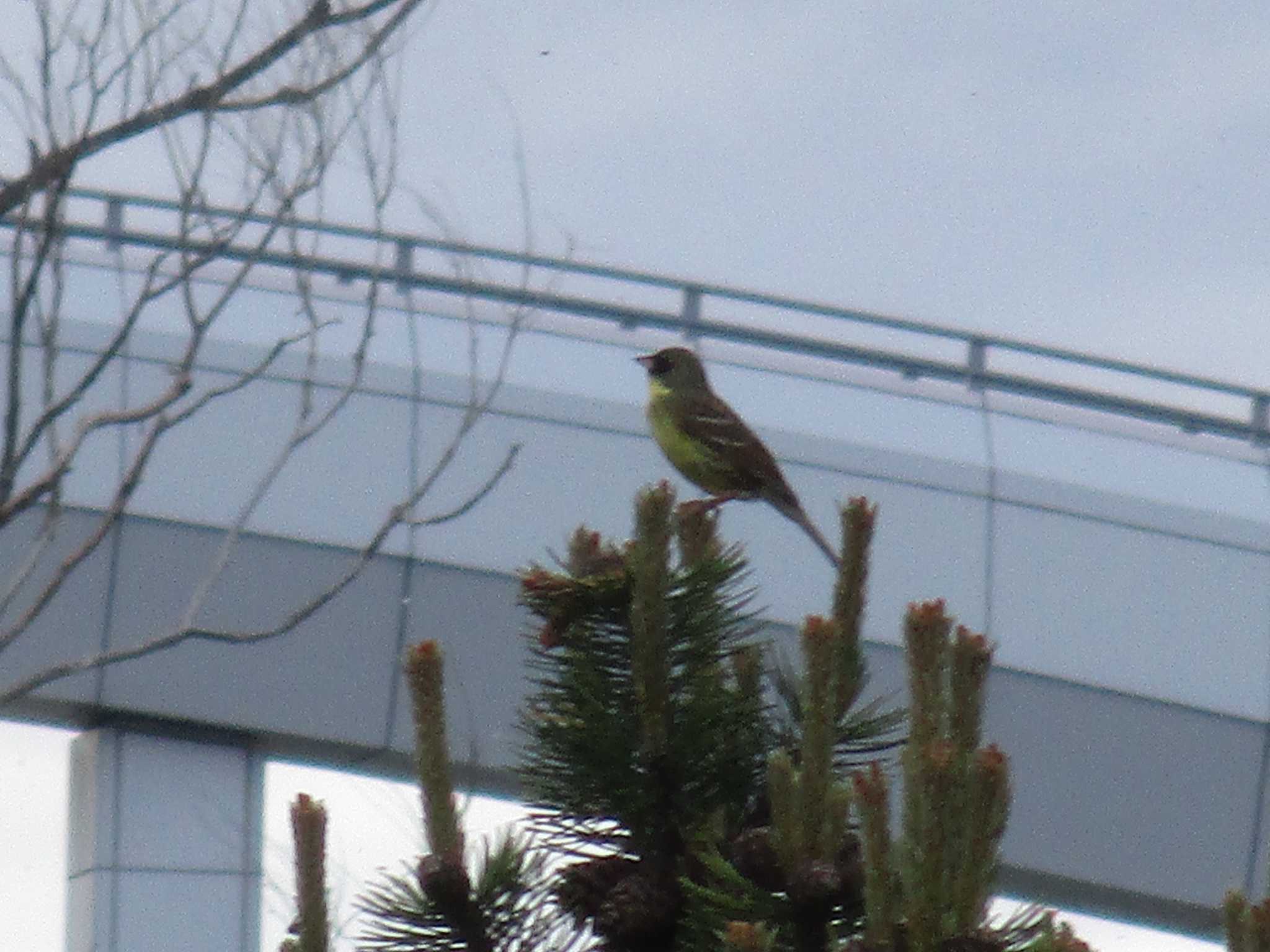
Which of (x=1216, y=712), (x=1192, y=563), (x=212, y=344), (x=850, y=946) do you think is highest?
(x=212, y=344)

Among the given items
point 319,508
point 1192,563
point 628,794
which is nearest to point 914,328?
point 1192,563

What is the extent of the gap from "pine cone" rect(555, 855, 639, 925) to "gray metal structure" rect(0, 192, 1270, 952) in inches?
334

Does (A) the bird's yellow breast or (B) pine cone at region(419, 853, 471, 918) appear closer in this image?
(B) pine cone at region(419, 853, 471, 918)

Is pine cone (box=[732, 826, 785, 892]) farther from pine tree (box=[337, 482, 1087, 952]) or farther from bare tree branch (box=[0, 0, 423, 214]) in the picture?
bare tree branch (box=[0, 0, 423, 214])

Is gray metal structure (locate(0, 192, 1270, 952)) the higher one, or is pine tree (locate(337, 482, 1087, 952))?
gray metal structure (locate(0, 192, 1270, 952))

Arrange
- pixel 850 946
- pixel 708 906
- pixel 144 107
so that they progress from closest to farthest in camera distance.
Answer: pixel 850 946 < pixel 708 906 < pixel 144 107

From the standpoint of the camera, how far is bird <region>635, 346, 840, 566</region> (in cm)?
486

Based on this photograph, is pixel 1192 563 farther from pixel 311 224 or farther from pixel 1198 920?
pixel 311 224

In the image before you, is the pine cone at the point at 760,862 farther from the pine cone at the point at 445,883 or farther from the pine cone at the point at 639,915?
the pine cone at the point at 445,883

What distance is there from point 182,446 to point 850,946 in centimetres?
1014

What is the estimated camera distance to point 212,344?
1146 cm

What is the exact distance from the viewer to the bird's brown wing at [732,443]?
15.9 ft

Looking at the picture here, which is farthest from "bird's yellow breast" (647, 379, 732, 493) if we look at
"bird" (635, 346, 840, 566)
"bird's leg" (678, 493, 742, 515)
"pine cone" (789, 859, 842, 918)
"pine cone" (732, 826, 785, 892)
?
"pine cone" (789, 859, 842, 918)

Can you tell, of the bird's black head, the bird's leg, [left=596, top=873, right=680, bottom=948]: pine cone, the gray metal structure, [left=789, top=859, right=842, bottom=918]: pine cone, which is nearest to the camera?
[left=789, top=859, right=842, bottom=918]: pine cone
